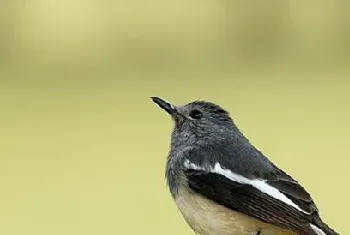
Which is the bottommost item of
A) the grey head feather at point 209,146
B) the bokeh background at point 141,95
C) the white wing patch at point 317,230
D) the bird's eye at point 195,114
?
the white wing patch at point 317,230

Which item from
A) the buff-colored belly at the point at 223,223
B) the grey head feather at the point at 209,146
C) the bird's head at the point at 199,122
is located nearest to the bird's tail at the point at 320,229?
the buff-colored belly at the point at 223,223

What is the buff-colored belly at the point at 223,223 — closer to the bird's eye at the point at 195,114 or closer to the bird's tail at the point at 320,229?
the bird's tail at the point at 320,229

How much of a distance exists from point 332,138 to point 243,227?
13.6ft

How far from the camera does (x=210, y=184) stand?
3947 millimetres

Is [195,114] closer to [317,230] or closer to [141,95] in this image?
[317,230]

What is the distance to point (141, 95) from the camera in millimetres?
8828

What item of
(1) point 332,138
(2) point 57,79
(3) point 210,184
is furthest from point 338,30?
(3) point 210,184

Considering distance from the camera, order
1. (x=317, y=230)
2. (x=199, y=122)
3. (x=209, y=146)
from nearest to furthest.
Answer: (x=317, y=230)
(x=209, y=146)
(x=199, y=122)

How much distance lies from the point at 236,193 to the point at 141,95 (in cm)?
500

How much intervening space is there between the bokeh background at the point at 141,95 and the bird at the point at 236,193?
2.51 m

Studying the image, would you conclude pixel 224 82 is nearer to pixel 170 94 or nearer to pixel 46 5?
pixel 170 94

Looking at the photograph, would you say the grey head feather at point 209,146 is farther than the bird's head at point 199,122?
No

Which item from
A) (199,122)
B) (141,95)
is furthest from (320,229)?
(141,95)

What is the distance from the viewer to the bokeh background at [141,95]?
709 cm
